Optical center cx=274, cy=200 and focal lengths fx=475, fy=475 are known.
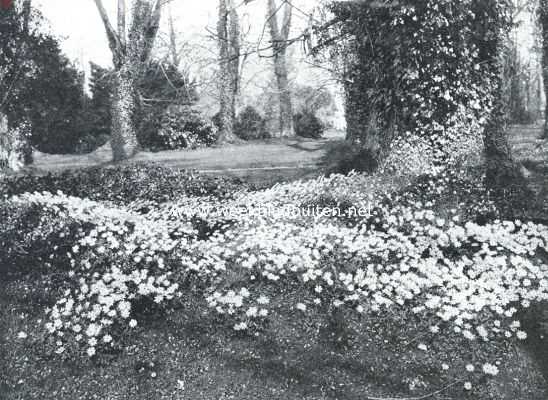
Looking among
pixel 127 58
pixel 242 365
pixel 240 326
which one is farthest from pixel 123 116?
pixel 242 365

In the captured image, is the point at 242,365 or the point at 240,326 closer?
the point at 242,365

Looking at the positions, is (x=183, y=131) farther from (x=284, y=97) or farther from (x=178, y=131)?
(x=284, y=97)

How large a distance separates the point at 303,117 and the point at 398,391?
19.8 m

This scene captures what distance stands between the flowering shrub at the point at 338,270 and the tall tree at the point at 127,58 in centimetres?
868

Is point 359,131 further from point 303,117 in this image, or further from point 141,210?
point 303,117

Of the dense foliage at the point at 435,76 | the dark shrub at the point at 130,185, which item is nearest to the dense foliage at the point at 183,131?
the dark shrub at the point at 130,185

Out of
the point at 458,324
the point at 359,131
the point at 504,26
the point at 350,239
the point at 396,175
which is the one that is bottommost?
the point at 458,324

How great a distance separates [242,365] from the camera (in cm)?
404

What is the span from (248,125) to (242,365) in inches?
741

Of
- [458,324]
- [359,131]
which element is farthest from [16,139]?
[458,324]

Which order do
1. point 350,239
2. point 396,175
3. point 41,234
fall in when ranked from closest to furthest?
point 350,239
point 41,234
point 396,175

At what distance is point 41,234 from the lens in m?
6.20

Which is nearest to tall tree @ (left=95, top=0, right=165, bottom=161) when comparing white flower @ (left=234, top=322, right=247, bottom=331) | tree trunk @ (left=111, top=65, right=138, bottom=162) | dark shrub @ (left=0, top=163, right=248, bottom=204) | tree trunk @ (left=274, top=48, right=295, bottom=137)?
tree trunk @ (left=111, top=65, right=138, bottom=162)

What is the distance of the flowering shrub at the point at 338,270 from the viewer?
4332 mm
